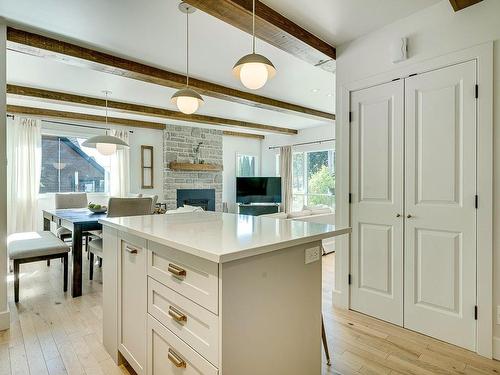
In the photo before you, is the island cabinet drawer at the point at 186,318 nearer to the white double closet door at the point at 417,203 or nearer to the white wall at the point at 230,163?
the white double closet door at the point at 417,203

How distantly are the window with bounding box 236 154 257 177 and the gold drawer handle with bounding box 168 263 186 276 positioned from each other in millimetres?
6944

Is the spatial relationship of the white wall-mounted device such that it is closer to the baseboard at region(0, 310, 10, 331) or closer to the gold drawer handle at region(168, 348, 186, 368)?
the gold drawer handle at region(168, 348, 186, 368)

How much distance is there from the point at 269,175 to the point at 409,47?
633cm

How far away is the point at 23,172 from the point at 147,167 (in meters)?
2.22

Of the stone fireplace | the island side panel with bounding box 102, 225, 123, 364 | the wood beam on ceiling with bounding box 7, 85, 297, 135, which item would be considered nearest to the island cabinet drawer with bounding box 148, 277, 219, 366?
the island side panel with bounding box 102, 225, 123, 364

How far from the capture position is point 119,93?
177 inches

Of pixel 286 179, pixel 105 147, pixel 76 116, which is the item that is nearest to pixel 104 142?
pixel 105 147

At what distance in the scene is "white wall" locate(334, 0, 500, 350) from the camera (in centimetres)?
193

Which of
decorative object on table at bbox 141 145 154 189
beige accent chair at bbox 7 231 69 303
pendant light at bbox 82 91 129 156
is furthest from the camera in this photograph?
decorative object on table at bbox 141 145 154 189

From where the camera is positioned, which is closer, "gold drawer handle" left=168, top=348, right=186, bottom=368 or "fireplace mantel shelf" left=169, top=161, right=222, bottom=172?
"gold drawer handle" left=168, top=348, right=186, bottom=368

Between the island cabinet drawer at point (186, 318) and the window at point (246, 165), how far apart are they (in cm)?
684

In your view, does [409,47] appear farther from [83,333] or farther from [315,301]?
[83,333]

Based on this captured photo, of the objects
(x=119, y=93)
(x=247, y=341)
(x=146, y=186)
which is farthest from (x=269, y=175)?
(x=247, y=341)

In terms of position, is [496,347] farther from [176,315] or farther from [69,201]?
[69,201]
